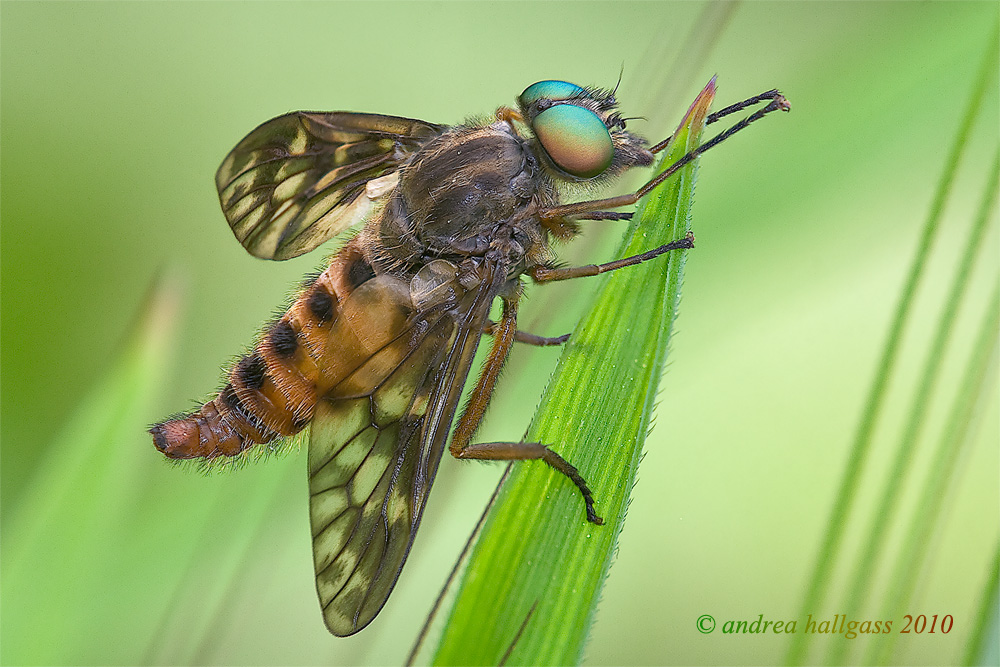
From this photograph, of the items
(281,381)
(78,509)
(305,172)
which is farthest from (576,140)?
(78,509)

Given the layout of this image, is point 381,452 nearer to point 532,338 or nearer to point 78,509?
point 532,338

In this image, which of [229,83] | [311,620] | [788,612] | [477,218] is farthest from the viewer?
[229,83]

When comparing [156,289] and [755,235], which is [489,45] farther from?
[156,289]

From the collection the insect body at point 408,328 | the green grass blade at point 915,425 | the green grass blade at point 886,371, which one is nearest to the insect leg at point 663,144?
the insect body at point 408,328

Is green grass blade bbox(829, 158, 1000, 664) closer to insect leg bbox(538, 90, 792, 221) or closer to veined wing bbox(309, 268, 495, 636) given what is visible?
insect leg bbox(538, 90, 792, 221)

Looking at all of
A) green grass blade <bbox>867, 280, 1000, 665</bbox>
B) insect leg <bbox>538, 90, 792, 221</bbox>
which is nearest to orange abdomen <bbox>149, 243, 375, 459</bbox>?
insect leg <bbox>538, 90, 792, 221</bbox>

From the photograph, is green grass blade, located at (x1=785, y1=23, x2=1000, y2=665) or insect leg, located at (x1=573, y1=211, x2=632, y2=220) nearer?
green grass blade, located at (x1=785, y1=23, x2=1000, y2=665)

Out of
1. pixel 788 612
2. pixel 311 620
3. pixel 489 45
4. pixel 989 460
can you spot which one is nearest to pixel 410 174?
pixel 489 45
